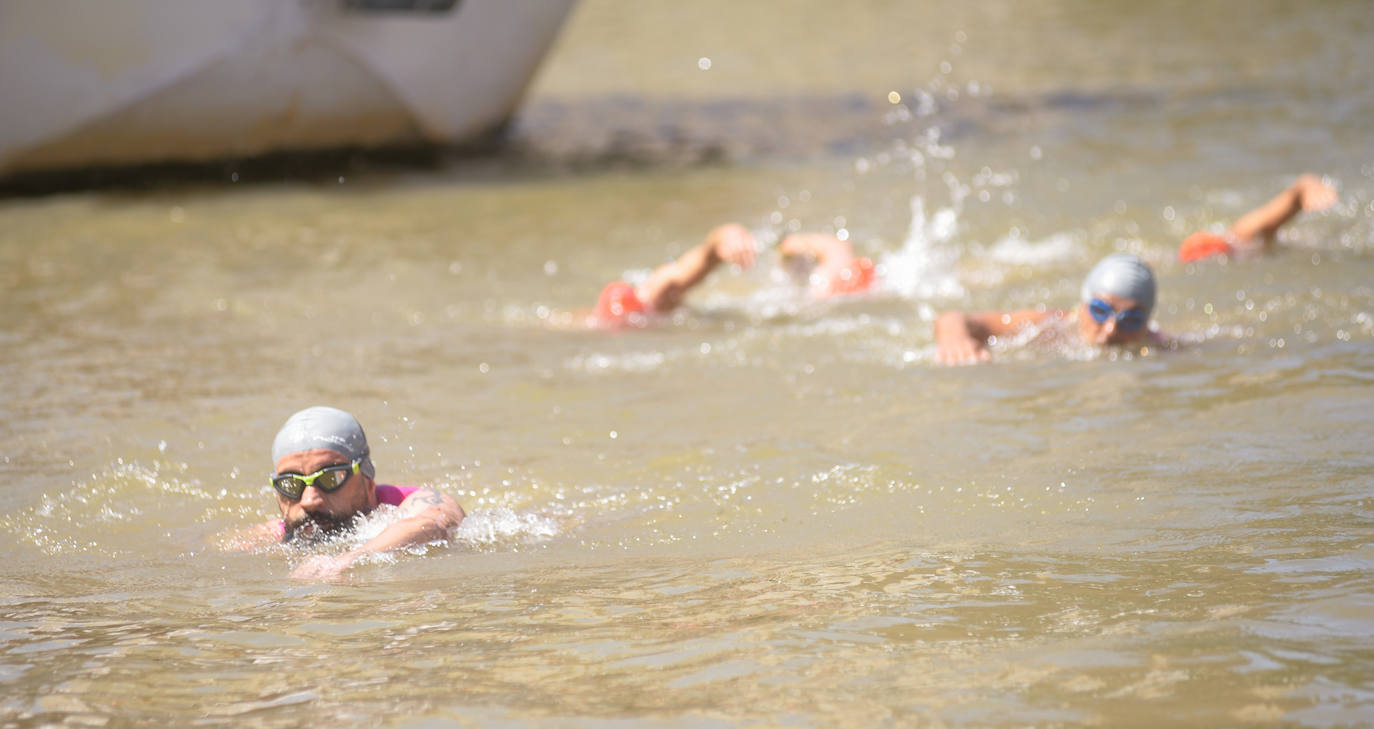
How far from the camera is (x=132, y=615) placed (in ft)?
16.6

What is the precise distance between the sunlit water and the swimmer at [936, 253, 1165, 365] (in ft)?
0.46

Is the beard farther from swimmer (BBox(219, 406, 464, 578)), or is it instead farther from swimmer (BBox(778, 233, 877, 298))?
swimmer (BBox(778, 233, 877, 298))

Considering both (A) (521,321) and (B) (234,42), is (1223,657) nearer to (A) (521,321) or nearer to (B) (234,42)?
(A) (521,321)

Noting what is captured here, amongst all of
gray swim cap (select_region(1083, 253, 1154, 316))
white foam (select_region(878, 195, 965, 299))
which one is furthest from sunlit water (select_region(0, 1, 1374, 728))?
gray swim cap (select_region(1083, 253, 1154, 316))

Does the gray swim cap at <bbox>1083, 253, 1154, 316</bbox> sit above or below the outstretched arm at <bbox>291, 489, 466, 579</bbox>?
above

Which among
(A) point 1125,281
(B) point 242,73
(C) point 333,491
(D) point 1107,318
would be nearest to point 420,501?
(C) point 333,491

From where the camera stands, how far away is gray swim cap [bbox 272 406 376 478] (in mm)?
5723

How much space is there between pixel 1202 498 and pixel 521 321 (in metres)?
5.15

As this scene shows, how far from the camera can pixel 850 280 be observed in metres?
Result: 10.1

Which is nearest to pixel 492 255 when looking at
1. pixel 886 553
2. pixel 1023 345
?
pixel 1023 345

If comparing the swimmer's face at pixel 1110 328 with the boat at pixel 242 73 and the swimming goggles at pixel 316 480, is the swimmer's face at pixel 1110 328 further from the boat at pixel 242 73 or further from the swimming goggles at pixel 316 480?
the boat at pixel 242 73

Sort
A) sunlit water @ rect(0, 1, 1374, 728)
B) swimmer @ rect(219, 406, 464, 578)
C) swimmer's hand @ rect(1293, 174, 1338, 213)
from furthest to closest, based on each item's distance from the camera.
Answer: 1. swimmer's hand @ rect(1293, 174, 1338, 213)
2. swimmer @ rect(219, 406, 464, 578)
3. sunlit water @ rect(0, 1, 1374, 728)

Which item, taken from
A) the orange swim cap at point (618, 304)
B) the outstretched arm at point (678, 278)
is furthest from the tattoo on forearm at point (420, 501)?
the outstretched arm at point (678, 278)

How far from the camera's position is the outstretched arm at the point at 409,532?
552 centimetres
